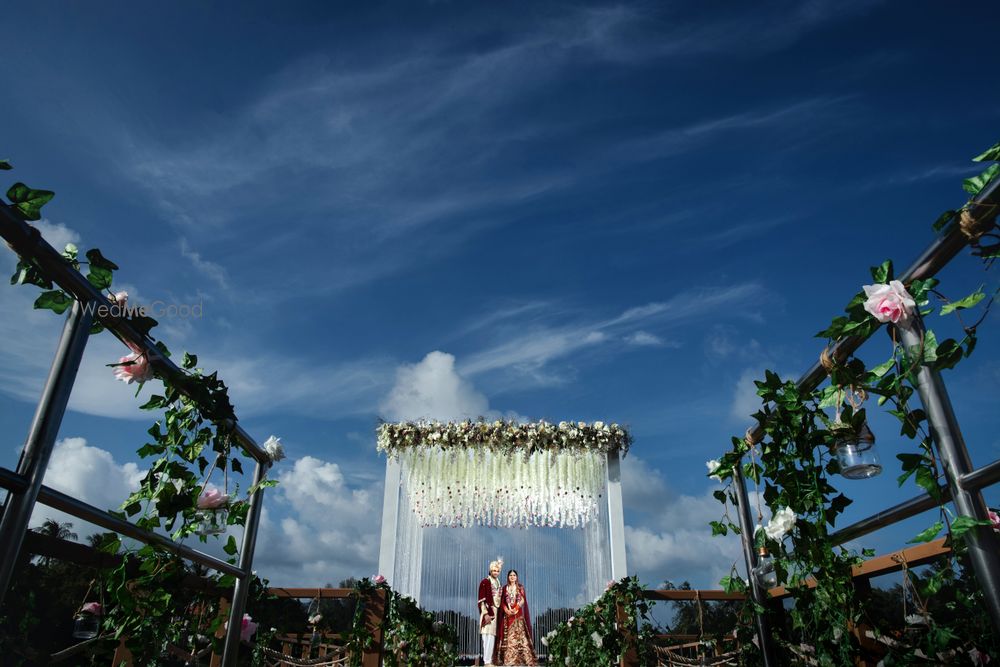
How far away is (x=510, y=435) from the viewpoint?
9117mm

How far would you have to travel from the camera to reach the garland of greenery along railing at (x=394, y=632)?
201 inches

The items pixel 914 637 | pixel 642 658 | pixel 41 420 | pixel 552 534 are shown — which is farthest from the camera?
pixel 552 534

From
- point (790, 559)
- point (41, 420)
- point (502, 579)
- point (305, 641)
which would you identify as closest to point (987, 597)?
point (790, 559)

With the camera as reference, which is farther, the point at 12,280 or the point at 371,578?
the point at 371,578

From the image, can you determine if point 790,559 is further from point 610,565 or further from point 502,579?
point 502,579

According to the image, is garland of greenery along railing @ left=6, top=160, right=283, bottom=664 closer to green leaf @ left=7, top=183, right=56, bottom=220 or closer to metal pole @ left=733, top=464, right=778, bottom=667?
green leaf @ left=7, top=183, right=56, bottom=220

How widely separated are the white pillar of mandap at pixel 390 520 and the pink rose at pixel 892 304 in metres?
8.32

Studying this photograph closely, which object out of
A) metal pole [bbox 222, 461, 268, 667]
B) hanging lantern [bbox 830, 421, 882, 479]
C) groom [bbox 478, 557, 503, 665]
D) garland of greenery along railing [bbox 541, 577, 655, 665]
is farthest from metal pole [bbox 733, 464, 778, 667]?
groom [bbox 478, 557, 503, 665]

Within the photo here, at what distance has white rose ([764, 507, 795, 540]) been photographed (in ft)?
5.28

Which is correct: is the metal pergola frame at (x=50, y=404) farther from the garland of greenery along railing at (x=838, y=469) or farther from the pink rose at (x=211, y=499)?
the garland of greenery along railing at (x=838, y=469)

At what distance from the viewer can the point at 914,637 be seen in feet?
5.10

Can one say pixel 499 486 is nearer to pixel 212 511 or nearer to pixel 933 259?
pixel 212 511

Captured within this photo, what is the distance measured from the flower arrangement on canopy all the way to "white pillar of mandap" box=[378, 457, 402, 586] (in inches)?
4.9

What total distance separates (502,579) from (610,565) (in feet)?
5.74
